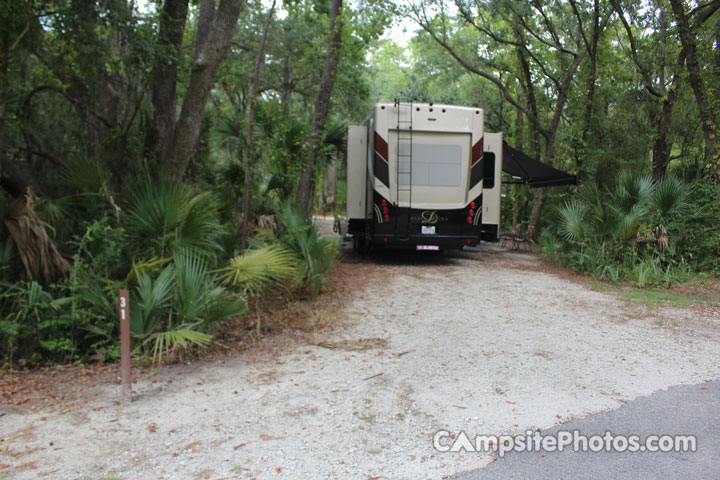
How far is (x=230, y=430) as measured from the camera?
389 centimetres

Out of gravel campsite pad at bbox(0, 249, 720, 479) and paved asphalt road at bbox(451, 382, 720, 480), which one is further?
gravel campsite pad at bbox(0, 249, 720, 479)

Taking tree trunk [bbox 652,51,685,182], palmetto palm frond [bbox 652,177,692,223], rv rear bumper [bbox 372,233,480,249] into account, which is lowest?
rv rear bumper [bbox 372,233,480,249]

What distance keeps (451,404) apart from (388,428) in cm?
71

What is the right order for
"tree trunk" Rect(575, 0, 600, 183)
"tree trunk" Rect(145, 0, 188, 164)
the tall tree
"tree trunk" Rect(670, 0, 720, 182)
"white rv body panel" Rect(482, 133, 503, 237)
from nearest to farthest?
1. "tree trunk" Rect(145, 0, 188, 164)
2. "tree trunk" Rect(670, 0, 720, 182)
3. "white rv body panel" Rect(482, 133, 503, 237)
4. "tree trunk" Rect(575, 0, 600, 183)
5. the tall tree

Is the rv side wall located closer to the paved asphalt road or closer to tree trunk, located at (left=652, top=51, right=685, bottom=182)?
tree trunk, located at (left=652, top=51, right=685, bottom=182)

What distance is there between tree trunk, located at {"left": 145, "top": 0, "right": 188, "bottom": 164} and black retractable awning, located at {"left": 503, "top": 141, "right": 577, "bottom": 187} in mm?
8064

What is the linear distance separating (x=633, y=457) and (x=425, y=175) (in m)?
8.23

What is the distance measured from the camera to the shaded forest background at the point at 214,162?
19.1ft

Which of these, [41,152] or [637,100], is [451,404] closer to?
[41,152]

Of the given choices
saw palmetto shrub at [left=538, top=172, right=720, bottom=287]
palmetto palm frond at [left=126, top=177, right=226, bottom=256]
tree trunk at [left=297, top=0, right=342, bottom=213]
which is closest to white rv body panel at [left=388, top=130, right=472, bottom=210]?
tree trunk at [left=297, top=0, right=342, bottom=213]

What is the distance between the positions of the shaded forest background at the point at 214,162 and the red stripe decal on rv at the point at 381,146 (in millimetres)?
1394

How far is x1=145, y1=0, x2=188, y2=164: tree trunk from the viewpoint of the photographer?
927 cm

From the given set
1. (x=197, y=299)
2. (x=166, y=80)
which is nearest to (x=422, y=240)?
(x=166, y=80)

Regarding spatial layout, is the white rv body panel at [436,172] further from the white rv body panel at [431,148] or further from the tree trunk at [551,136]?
the tree trunk at [551,136]
